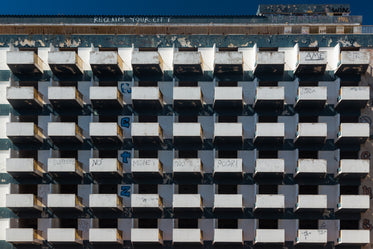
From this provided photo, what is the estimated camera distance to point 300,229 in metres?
25.8

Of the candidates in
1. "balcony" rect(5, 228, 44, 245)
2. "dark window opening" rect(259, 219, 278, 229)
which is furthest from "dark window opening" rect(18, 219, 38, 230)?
"dark window opening" rect(259, 219, 278, 229)

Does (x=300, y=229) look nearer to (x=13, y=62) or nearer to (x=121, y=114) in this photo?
(x=121, y=114)

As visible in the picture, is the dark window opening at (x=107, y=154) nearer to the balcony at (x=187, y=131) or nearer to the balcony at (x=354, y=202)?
the balcony at (x=187, y=131)

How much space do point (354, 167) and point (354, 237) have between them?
5.59 meters

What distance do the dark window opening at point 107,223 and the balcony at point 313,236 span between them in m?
15.3

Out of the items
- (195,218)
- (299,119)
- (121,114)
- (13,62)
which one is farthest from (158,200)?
(13,62)

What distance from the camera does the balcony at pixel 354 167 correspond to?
24.8 metres

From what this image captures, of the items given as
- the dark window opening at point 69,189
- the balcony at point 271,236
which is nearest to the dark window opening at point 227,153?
the balcony at point 271,236

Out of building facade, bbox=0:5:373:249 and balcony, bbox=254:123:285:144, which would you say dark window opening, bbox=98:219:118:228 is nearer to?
building facade, bbox=0:5:373:249

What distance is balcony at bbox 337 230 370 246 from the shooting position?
24.7 metres

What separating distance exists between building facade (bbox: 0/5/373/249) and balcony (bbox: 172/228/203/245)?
0.52 ft

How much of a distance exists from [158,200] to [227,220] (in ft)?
20.4

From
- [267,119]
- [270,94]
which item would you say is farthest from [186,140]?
[270,94]

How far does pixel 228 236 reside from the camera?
2505cm
